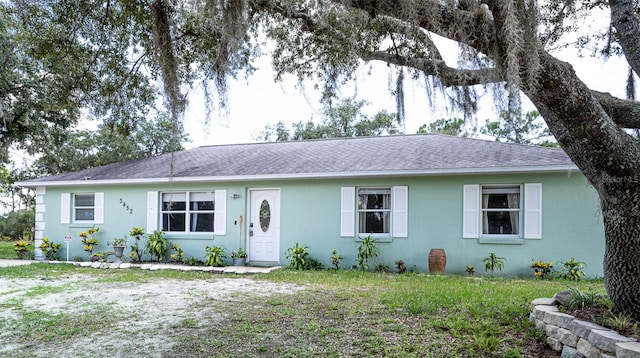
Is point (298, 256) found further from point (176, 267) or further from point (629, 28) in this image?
point (629, 28)

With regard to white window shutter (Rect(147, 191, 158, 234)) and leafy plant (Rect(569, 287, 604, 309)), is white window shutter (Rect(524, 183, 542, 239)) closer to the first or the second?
leafy plant (Rect(569, 287, 604, 309))

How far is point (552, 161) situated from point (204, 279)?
6.66 meters

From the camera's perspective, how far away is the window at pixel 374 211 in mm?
9688

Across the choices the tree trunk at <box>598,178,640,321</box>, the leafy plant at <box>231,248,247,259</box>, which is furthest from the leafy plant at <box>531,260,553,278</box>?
the leafy plant at <box>231,248,247,259</box>

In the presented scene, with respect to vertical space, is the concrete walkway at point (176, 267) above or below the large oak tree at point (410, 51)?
below

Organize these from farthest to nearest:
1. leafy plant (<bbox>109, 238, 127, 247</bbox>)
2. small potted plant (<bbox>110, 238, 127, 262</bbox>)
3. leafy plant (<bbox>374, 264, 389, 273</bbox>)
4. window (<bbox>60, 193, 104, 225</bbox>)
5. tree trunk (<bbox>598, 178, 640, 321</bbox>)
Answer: window (<bbox>60, 193, 104, 225</bbox>) → leafy plant (<bbox>109, 238, 127, 247</bbox>) → small potted plant (<bbox>110, 238, 127, 262</bbox>) → leafy plant (<bbox>374, 264, 389, 273</bbox>) → tree trunk (<bbox>598, 178, 640, 321</bbox>)

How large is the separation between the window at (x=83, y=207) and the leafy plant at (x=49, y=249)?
2.63ft

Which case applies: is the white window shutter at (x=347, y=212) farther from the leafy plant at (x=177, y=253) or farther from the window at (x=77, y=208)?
the window at (x=77, y=208)

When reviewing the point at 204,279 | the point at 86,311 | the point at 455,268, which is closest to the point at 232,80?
the point at 86,311

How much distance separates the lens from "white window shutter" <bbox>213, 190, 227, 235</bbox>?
10.7m

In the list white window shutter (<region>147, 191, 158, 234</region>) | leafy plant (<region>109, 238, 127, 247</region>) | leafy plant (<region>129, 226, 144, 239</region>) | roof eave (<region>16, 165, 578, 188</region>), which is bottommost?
leafy plant (<region>109, 238, 127, 247</region>)

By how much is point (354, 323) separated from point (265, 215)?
19.5 feet

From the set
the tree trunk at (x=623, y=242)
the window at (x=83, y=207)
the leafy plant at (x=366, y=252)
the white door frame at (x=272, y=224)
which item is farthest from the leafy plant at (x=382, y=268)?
the window at (x=83, y=207)

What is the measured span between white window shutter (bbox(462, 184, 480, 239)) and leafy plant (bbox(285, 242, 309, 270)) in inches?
129
